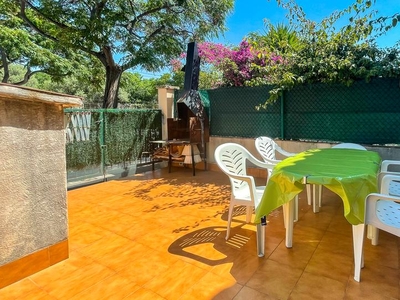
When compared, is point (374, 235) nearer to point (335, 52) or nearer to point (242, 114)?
point (335, 52)

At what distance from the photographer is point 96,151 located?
5453mm

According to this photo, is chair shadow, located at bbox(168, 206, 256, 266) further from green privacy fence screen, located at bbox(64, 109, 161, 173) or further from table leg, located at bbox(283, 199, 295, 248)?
green privacy fence screen, located at bbox(64, 109, 161, 173)

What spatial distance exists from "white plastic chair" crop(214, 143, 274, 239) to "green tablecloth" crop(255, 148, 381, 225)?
31 centimetres

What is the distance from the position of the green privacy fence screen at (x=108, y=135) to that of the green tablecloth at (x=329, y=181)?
4090 mm

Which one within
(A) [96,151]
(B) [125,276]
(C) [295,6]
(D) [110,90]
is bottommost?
(B) [125,276]

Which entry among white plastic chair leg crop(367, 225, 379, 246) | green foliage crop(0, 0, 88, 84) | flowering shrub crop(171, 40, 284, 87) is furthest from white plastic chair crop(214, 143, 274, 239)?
green foliage crop(0, 0, 88, 84)

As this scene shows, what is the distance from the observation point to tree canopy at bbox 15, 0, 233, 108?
6504 millimetres

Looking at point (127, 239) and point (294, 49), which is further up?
point (294, 49)

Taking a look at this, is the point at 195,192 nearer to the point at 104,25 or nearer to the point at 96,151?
the point at 96,151

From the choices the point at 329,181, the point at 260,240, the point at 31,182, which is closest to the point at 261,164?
the point at 260,240

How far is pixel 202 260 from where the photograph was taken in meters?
2.40

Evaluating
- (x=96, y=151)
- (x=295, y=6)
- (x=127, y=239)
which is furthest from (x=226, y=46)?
(x=127, y=239)

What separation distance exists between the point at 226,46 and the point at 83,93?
15537 millimetres

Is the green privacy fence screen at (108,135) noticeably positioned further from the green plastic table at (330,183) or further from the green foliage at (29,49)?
the green foliage at (29,49)
